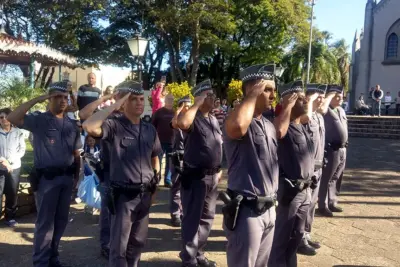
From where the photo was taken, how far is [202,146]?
470 centimetres

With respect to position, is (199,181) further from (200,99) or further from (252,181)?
(252,181)

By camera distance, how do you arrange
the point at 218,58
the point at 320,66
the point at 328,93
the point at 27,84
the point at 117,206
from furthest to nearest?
the point at 320,66
the point at 218,58
the point at 27,84
the point at 328,93
the point at 117,206

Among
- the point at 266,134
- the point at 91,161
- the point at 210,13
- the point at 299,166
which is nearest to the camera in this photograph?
the point at 266,134

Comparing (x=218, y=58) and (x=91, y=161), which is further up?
(x=218, y=58)

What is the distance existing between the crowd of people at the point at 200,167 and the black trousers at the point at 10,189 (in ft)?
5.03

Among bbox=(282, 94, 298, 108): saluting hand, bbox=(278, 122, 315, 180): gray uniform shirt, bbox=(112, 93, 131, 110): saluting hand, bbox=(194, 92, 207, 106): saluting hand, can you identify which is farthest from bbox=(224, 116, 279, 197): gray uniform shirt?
bbox=(194, 92, 207, 106): saluting hand

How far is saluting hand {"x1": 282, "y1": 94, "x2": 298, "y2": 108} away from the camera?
3.53m

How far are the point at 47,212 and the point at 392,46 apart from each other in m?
35.6

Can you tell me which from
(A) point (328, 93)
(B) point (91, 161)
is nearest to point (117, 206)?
(B) point (91, 161)

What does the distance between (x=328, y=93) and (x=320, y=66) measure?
32.5m

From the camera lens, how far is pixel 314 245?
5332mm

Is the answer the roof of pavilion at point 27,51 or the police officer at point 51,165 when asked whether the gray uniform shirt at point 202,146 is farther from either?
the roof of pavilion at point 27,51

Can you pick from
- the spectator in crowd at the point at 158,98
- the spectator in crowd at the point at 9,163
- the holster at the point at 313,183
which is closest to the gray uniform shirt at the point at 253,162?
the holster at the point at 313,183

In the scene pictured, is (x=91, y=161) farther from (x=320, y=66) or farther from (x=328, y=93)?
(x=320, y=66)
